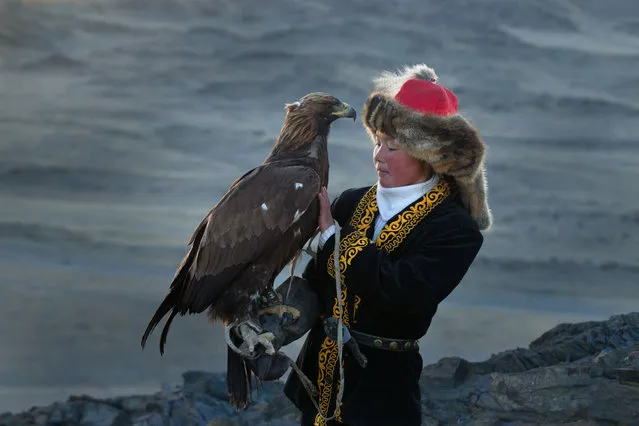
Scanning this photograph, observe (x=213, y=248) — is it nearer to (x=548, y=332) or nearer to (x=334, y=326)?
(x=334, y=326)

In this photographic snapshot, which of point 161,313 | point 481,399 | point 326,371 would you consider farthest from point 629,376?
point 161,313

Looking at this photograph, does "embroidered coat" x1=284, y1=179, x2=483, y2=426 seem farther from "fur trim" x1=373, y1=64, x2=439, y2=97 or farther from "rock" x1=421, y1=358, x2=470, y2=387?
"rock" x1=421, y1=358, x2=470, y2=387

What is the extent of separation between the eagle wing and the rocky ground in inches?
112

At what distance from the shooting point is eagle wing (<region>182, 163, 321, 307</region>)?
169 inches

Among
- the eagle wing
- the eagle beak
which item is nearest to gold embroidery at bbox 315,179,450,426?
the eagle wing

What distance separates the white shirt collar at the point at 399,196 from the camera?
4.05 metres

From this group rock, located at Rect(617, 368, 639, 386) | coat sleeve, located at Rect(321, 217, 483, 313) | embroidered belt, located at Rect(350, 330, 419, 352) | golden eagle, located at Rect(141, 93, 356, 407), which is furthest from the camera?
rock, located at Rect(617, 368, 639, 386)

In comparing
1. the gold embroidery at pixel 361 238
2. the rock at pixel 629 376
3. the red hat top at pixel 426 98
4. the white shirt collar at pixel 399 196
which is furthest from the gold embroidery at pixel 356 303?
the rock at pixel 629 376

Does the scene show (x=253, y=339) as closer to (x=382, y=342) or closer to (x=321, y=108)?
(x=382, y=342)

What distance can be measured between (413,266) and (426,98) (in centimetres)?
71

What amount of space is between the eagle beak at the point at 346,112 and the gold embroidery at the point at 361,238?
0.39 meters

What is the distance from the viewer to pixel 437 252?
3855mm

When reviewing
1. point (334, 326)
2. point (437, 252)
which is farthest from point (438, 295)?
point (334, 326)

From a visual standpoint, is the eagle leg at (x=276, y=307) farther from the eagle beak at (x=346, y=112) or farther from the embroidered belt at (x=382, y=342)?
the eagle beak at (x=346, y=112)
